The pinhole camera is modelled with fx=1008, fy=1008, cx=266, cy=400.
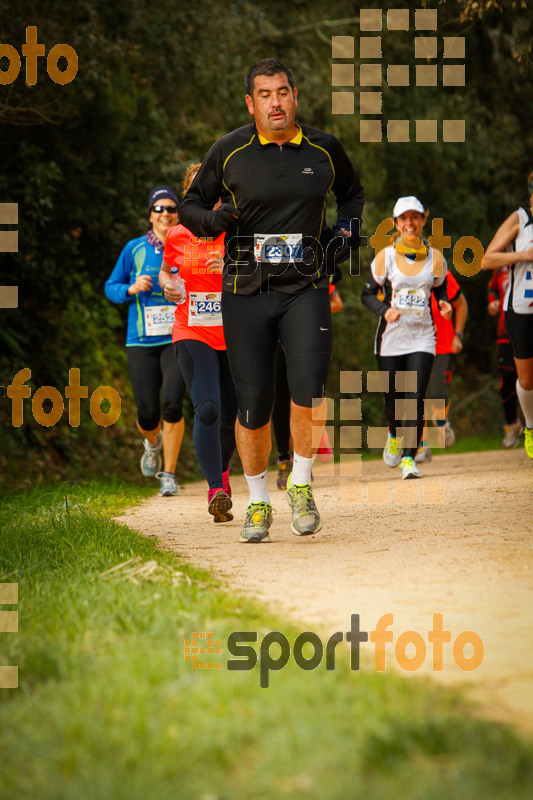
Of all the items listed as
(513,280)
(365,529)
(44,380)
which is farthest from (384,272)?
(44,380)

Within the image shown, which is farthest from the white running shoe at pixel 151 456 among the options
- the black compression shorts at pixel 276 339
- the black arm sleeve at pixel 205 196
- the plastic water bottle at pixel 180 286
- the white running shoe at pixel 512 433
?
the white running shoe at pixel 512 433

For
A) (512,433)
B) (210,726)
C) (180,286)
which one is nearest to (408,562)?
(210,726)

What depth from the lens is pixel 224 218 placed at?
5348 millimetres

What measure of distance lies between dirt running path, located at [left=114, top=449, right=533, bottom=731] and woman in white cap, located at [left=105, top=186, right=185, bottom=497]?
0.81m

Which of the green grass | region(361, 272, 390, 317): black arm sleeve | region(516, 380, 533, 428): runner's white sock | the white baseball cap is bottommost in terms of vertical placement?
the green grass

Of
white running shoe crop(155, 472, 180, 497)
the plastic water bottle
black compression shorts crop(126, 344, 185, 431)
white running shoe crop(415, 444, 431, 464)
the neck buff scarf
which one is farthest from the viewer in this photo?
white running shoe crop(415, 444, 431, 464)

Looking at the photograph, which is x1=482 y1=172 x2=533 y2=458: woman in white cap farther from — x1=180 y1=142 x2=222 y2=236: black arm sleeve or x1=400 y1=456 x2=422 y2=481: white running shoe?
x1=180 y1=142 x2=222 y2=236: black arm sleeve

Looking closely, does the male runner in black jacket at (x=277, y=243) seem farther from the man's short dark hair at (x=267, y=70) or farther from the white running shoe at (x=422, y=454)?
the white running shoe at (x=422, y=454)

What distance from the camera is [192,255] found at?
7125 mm

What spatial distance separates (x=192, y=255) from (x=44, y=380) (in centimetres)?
596

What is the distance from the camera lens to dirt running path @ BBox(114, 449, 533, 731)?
129 inches

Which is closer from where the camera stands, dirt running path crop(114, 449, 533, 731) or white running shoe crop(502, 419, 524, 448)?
dirt running path crop(114, 449, 533, 731)

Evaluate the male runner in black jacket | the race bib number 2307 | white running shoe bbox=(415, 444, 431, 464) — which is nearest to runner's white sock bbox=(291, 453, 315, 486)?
the male runner in black jacket

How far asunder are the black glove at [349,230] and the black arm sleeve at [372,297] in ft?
11.5
